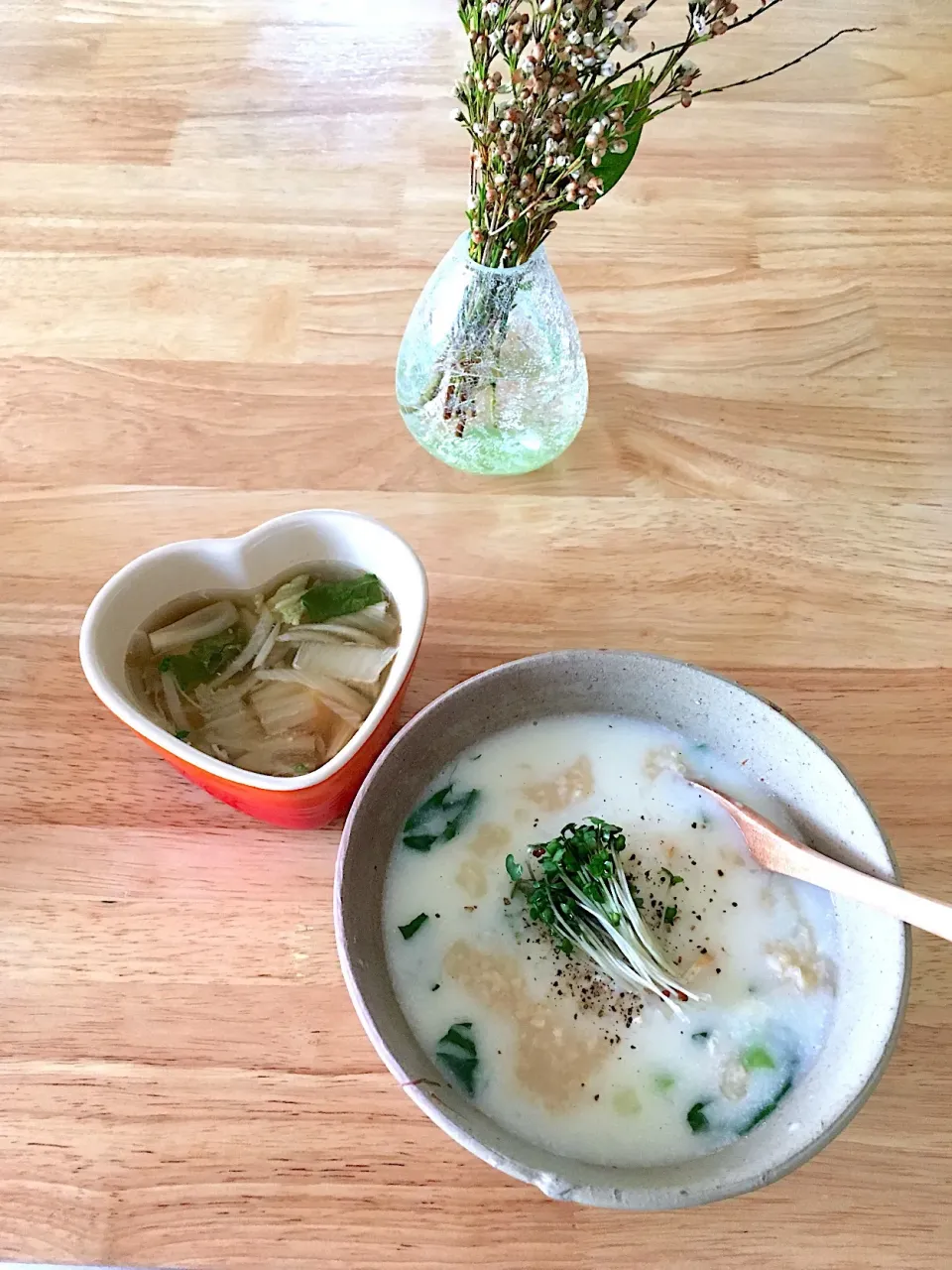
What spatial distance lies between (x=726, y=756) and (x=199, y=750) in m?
0.40

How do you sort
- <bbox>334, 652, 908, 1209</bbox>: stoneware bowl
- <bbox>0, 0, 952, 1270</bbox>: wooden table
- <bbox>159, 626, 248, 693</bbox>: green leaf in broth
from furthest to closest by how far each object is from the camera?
<bbox>159, 626, 248, 693</bbox>: green leaf in broth, <bbox>0, 0, 952, 1270</bbox>: wooden table, <bbox>334, 652, 908, 1209</bbox>: stoneware bowl

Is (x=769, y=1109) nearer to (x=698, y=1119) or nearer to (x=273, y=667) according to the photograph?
(x=698, y=1119)

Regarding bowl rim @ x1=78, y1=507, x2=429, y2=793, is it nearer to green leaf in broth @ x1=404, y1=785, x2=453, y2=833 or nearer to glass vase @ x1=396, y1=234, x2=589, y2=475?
green leaf in broth @ x1=404, y1=785, x2=453, y2=833

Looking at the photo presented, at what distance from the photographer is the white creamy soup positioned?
0.68 metres

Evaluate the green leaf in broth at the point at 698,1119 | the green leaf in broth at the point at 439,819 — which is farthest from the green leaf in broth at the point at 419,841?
the green leaf in broth at the point at 698,1119

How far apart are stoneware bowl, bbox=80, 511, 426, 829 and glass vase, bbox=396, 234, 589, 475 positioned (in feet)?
0.74

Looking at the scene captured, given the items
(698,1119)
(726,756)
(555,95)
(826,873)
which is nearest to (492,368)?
(555,95)

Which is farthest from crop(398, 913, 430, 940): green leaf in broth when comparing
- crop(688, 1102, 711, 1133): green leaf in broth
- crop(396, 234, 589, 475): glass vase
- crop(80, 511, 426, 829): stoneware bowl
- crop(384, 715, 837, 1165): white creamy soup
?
crop(396, 234, 589, 475): glass vase

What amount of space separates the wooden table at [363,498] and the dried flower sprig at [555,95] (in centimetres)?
33

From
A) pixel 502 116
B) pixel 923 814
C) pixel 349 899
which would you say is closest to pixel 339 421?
pixel 502 116

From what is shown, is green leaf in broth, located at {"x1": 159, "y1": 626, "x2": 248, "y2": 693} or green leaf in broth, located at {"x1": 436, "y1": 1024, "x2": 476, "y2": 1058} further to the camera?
green leaf in broth, located at {"x1": 159, "y1": 626, "x2": 248, "y2": 693}

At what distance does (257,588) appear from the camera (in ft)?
2.78

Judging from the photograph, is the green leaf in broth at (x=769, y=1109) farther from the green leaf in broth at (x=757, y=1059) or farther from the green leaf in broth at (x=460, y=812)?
the green leaf in broth at (x=460, y=812)

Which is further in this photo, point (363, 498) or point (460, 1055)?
point (363, 498)
